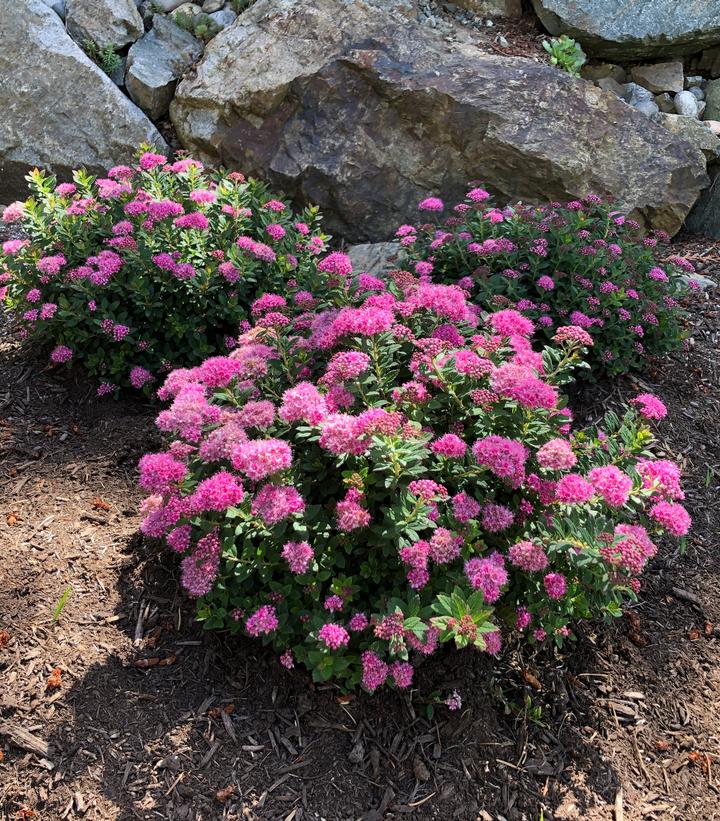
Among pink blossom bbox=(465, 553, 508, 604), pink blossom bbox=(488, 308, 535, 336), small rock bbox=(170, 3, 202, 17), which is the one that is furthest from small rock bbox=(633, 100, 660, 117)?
pink blossom bbox=(465, 553, 508, 604)

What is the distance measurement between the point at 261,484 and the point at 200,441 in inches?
11.6

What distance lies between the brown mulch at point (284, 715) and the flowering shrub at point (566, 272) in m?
1.40

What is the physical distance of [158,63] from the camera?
208 inches

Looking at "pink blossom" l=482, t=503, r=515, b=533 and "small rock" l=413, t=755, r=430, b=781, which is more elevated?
"pink blossom" l=482, t=503, r=515, b=533

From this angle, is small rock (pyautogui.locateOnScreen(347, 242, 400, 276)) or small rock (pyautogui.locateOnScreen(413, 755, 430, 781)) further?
small rock (pyautogui.locateOnScreen(347, 242, 400, 276))

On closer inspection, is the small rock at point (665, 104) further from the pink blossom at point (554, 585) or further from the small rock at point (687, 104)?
the pink blossom at point (554, 585)

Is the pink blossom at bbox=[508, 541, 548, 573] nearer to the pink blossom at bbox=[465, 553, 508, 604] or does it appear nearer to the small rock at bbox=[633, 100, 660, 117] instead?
the pink blossom at bbox=[465, 553, 508, 604]

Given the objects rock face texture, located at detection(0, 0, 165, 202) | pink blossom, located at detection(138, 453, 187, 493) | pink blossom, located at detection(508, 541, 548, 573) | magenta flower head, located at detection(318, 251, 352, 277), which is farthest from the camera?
rock face texture, located at detection(0, 0, 165, 202)

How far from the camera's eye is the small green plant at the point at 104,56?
5203 millimetres

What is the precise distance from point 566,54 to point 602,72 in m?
0.53

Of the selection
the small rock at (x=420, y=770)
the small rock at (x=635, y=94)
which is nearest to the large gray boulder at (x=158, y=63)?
the small rock at (x=635, y=94)

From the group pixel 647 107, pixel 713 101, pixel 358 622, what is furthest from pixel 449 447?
pixel 713 101

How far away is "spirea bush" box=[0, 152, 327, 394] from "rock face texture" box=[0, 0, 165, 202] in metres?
1.66

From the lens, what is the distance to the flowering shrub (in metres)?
3.48
